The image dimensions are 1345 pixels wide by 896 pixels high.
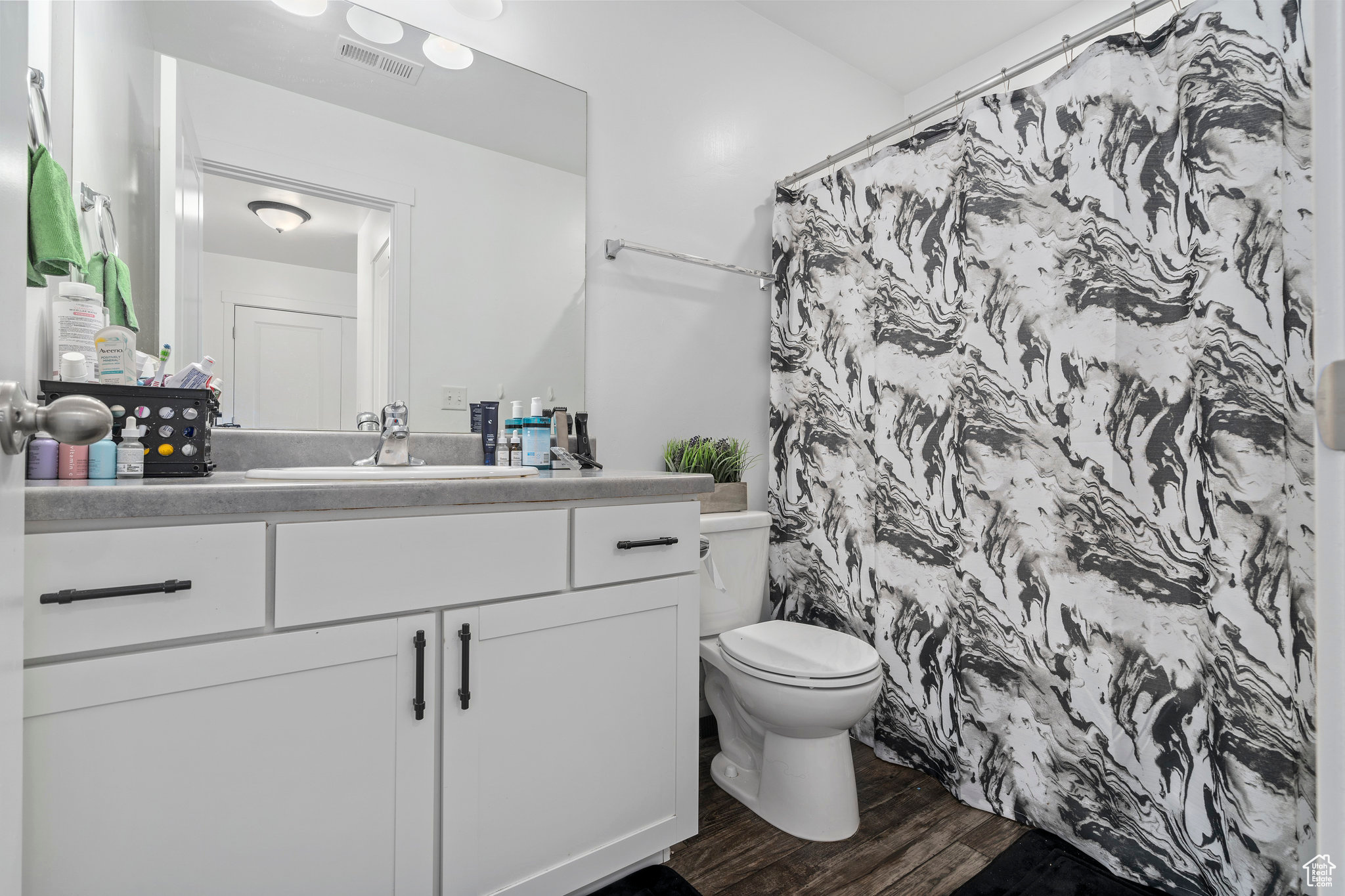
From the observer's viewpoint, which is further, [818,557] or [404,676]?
[818,557]

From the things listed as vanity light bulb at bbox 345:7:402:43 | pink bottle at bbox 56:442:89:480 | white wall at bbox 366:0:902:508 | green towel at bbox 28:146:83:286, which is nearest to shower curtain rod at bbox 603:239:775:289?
white wall at bbox 366:0:902:508

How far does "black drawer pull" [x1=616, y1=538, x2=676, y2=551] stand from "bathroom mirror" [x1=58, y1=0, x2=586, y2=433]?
0.69m

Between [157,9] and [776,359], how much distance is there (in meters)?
1.88

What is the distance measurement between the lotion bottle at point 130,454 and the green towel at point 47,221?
0.24 meters

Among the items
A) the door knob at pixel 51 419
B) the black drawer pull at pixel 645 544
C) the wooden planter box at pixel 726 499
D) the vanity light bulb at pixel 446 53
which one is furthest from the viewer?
the wooden planter box at pixel 726 499

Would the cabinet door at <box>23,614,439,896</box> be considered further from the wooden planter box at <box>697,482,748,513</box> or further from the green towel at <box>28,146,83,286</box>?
the wooden planter box at <box>697,482,748,513</box>

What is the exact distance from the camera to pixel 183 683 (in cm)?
86

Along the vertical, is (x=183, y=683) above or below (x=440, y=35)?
below

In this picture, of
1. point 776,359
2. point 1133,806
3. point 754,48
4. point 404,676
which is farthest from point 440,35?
point 1133,806

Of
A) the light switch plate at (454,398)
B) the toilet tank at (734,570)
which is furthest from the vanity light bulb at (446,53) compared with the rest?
the toilet tank at (734,570)

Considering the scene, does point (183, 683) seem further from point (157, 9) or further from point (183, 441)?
point (157, 9)

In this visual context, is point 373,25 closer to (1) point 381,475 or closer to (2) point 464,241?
(2) point 464,241

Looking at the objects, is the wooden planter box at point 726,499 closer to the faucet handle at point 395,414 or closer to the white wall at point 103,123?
the faucet handle at point 395,414

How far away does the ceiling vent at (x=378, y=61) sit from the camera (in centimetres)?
155
